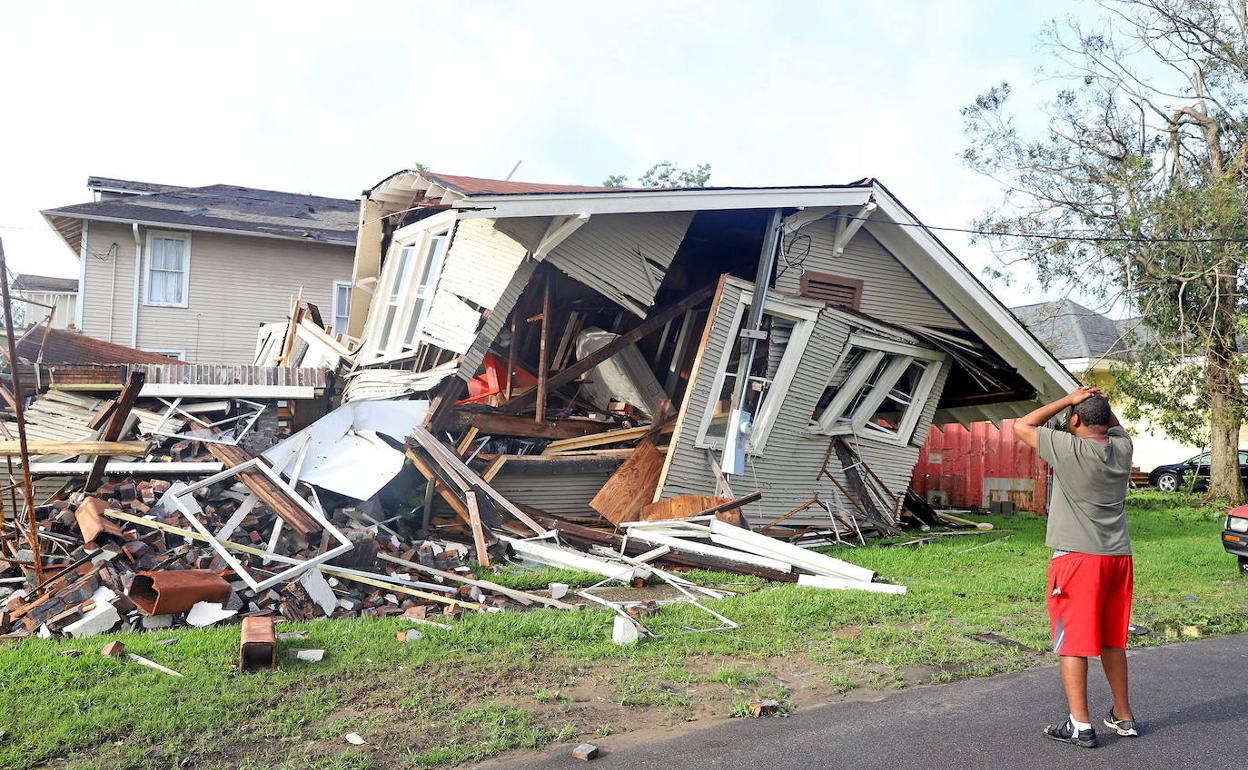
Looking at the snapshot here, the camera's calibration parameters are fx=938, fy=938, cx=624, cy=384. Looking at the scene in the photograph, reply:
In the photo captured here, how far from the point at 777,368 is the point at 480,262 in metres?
4.18

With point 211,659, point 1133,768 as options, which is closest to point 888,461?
point 1133,768

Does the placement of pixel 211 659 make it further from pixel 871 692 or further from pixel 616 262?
pixel 616 262

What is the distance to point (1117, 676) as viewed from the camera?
4.93 meters

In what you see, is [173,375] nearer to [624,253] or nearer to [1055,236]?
[624,253]

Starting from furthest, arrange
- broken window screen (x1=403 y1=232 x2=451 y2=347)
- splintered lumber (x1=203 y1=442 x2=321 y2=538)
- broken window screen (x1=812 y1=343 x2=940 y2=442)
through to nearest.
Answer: broken window screen (x1=812 y1=343 x2=940 y2=442)
broken window screen (x1=403 y1=232 x2=451 y2=347)
splintered lumber (x1=203 y1=442 x2=321 y2=538)

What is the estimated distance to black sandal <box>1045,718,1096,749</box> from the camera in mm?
4719

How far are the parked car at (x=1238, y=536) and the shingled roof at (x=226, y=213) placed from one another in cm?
2019

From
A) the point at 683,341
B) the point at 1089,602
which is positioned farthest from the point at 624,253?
the point at 1089,602

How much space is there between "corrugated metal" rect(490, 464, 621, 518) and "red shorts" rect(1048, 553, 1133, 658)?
7.67 meters

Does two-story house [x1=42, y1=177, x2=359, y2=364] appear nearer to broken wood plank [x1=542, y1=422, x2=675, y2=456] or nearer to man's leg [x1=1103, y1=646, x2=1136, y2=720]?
broken wood plank [x1=542, y1=422, x2=675, y2=456]

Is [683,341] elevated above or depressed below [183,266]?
below

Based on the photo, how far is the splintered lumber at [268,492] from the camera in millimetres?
8336

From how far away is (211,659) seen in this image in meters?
5.59

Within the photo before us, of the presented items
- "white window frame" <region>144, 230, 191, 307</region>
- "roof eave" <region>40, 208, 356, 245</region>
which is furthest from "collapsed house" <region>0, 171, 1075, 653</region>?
"white window frame" <region>144, 230, 191, 307</region>
